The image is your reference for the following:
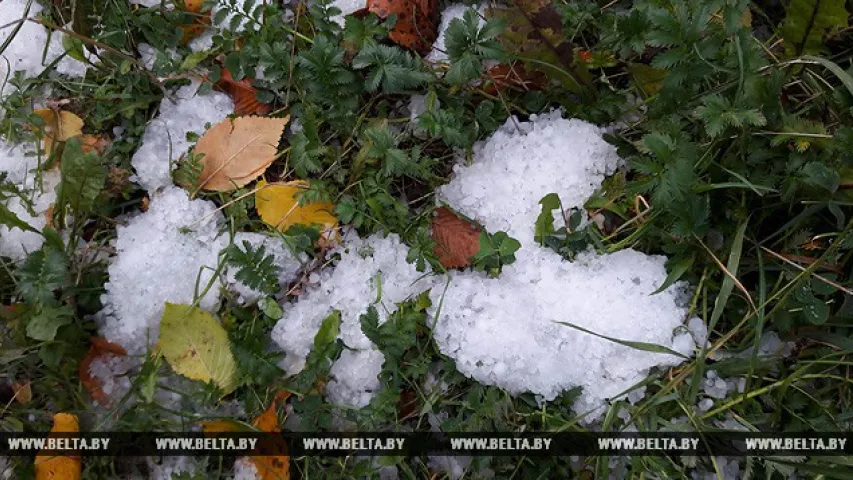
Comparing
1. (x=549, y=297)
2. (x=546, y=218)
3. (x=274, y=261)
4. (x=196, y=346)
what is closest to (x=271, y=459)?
(x=196, y=346)

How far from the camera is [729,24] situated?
4.69ft

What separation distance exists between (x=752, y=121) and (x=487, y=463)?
3.21 feet

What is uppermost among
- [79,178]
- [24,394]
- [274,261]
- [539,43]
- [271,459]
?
[539,43]

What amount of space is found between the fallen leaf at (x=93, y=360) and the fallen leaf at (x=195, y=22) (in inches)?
35.3

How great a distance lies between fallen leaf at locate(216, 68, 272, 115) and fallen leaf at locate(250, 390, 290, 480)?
2.68 ft

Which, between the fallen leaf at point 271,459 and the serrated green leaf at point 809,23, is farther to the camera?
the fallen leaf at point 271,459

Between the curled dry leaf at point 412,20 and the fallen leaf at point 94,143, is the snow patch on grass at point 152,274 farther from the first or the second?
the curled dry leaf at point 412,20

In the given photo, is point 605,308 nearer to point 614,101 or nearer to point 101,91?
point 614,101

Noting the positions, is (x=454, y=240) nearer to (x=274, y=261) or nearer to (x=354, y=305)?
(x=354, y=305)

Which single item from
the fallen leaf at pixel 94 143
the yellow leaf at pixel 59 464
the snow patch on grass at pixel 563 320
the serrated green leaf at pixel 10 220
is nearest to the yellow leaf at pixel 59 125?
the fallen leaf at pixel 94 143

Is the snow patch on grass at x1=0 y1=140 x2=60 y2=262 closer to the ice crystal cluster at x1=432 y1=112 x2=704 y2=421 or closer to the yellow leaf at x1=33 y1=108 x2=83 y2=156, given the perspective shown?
the yellow leaf at x1=33 y1=108 x2=83 y2=156

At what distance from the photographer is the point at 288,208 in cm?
178

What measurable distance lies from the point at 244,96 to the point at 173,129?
22cm

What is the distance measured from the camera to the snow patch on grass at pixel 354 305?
1693 mm
